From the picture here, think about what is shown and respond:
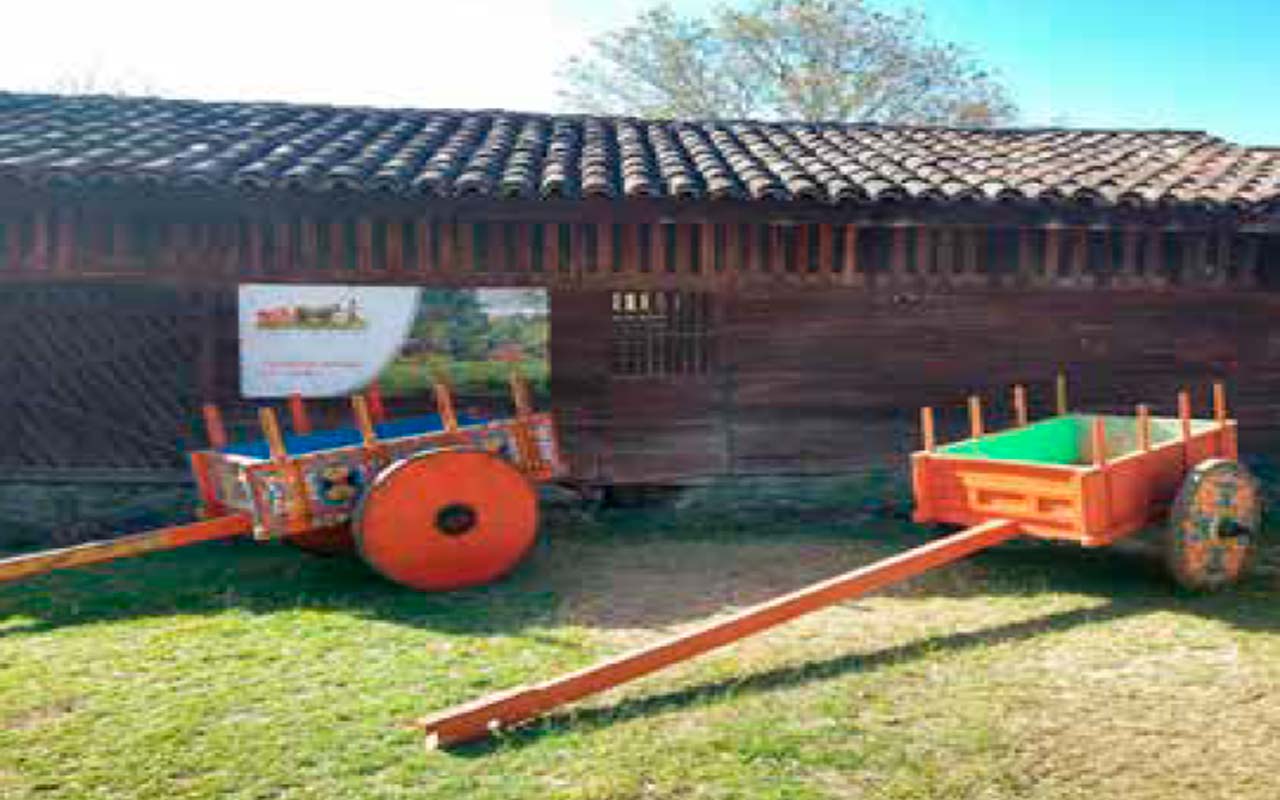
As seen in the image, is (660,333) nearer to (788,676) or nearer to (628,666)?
(788,676)

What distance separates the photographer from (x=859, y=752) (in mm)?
3719

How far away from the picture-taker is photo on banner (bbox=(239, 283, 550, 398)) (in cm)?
756

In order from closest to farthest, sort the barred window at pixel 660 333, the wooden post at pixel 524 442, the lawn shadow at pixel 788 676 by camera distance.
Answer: the lawn shadow at pixel 788 676, the wooden post at pixel 524 442, the barred window at pixel 660 333

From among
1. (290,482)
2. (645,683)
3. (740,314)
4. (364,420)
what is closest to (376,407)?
(364,420)

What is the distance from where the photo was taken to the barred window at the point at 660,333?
795cm

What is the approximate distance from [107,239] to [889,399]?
20.9 feet

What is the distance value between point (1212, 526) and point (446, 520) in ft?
14.6

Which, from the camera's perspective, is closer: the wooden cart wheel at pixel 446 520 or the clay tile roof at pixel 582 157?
the wooden cart wheel at pixel 446 520

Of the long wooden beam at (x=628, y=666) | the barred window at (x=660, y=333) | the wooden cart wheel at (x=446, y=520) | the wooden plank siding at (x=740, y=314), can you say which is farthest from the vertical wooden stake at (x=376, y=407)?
the long wooden beam at (x=628, y=666)

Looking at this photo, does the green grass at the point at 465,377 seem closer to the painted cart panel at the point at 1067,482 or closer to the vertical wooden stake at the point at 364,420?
the vertical wooden stake at the point at 364,420

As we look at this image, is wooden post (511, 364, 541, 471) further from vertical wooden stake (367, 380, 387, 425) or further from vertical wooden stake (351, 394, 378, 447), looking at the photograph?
vertical wooden stake (367, 380, 387, 425)

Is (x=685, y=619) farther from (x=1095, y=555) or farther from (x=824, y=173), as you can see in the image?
(x=824, y=173)

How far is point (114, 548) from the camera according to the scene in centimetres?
534

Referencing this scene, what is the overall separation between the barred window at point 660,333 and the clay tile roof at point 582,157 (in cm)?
99
